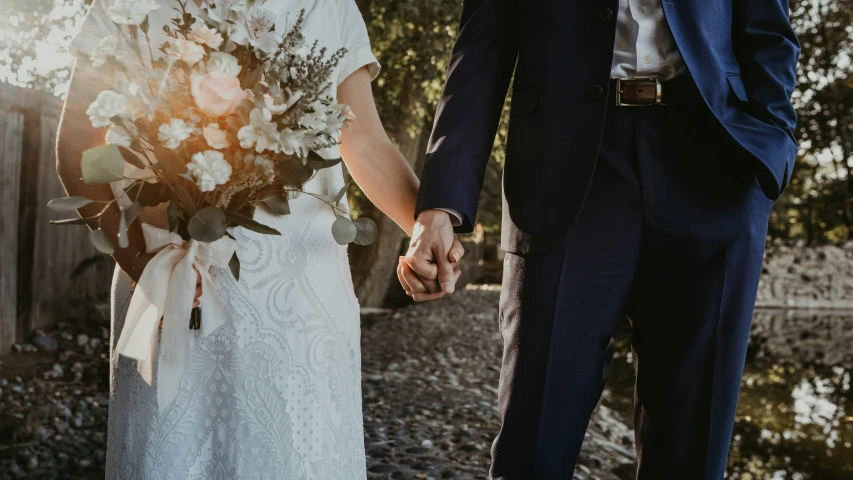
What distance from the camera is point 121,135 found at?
1.38m

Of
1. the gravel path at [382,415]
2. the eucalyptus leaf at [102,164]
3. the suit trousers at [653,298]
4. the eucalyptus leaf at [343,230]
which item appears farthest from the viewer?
the gravel path at [382,415]

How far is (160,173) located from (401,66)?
7235 mm

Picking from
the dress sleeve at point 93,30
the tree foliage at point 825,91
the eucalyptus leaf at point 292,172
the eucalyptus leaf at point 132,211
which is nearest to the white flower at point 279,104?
the eucalyptus leaf at point 292,172

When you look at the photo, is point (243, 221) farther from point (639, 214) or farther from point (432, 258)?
point (639, 214)

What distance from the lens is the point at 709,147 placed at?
1.87 metres

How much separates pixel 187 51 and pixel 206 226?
333mm

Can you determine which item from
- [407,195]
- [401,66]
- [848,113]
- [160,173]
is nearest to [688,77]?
[407,195]

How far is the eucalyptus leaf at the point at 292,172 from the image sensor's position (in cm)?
148

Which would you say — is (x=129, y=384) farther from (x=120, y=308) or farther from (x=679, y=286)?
(x=679, y=286)

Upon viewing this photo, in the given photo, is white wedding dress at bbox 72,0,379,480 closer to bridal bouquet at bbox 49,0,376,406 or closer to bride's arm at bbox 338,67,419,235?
bridal bouquet at bbox 49,0,376,406

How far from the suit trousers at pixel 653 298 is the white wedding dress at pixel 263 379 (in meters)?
0.50

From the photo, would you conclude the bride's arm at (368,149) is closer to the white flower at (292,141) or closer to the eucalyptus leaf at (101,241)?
the white flower at (292,141)

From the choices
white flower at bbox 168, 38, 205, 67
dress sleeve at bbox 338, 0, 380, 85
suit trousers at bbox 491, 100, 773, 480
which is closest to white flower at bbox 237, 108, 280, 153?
white flower at bbox 168, 38, 205, 67

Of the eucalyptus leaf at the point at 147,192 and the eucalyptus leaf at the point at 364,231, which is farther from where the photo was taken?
the eucalyptus leaf at the point at 364,231
